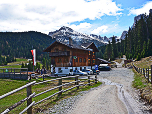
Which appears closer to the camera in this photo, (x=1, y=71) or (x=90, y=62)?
(x=1, y=71)

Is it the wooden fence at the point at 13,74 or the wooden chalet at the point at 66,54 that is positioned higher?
the wooden chalet at the point at 66,54

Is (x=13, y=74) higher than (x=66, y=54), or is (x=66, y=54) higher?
(x=66, y=54)

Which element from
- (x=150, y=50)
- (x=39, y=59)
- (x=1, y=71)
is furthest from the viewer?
(x=39, y=59)

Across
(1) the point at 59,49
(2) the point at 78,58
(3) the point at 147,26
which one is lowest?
(2) the point at 78,58

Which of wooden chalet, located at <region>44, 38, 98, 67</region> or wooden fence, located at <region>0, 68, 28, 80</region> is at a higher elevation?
wooden chalet, located at <region>44, 38, 98, 67</region>

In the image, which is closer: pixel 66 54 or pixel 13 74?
pixel 13 74

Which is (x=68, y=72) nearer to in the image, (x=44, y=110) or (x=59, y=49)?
(x=59, y=49)

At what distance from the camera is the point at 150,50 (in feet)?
194

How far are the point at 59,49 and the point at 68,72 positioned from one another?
45.1ft

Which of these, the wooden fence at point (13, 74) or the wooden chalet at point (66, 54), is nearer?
the wooden fence at point (13, 74)

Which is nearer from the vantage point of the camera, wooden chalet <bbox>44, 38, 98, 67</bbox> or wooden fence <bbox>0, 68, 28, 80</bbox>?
wooden fence <bbox>0, 68, 28, 80</bbox>

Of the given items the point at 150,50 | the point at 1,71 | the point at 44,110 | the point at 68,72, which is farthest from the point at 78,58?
the point at 44,110

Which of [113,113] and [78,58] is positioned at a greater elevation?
[78,58]

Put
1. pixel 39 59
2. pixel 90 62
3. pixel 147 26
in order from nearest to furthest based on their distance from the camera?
pixel 90 62 → pixel 147 26 → pixel 39 59
